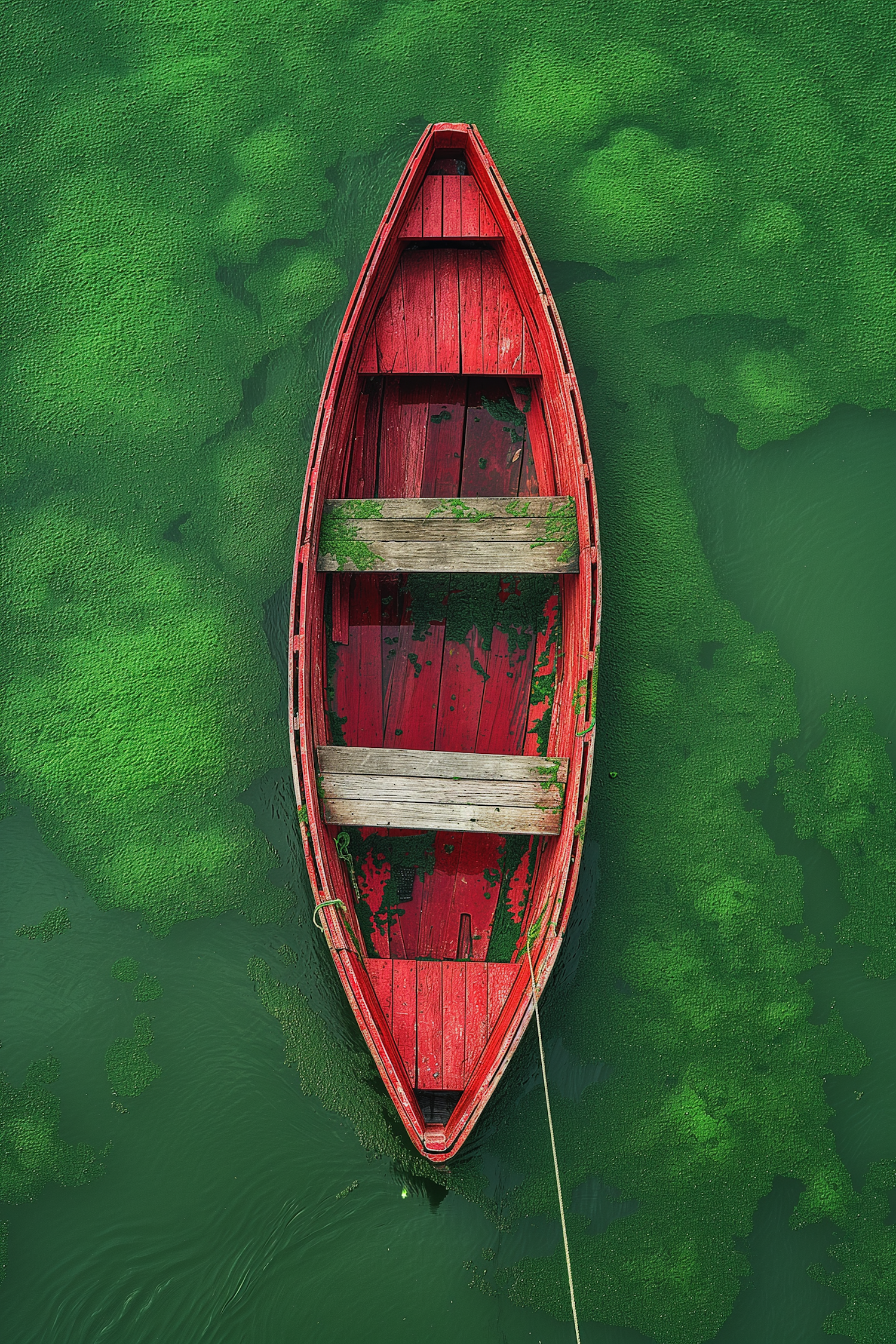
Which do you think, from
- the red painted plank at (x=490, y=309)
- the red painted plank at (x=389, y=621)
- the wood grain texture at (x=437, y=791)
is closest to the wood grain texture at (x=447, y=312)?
the red painted plank at (x=490, y=309)

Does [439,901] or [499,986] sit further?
[439,901]

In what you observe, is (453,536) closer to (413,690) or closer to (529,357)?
(413,690)

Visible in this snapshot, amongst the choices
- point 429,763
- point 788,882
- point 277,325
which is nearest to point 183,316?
point 277,325

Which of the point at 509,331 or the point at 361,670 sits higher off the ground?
the point at 509,331

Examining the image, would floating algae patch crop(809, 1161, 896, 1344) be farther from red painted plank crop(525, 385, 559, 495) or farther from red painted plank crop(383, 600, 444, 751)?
red painted plank crop(525, 385, 559, 495)

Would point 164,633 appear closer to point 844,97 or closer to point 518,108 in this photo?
point 518,108

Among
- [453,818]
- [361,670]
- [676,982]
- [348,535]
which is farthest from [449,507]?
[676,982]

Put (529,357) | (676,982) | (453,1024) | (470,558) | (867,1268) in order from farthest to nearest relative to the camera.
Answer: (529,357) → (676,982) → (470,558) → (867,1268) → (453,1024)
